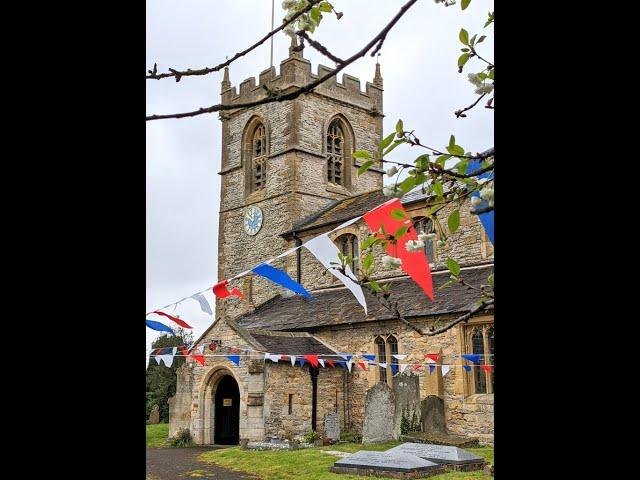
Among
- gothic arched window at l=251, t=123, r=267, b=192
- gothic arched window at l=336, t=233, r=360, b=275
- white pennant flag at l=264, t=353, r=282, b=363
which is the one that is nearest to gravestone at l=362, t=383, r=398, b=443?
white pennant flag at l=264, t=353, r=282, b=363

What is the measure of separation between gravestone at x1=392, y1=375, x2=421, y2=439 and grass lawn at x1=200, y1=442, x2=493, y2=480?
0.76 metres

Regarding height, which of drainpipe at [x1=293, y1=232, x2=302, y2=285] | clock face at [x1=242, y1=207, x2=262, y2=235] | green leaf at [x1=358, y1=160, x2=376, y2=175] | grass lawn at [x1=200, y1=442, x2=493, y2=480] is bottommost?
grass lawn at [x1=200, y1=442, x2=493, y2=480]

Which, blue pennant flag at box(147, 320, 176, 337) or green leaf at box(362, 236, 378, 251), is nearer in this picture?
green leaf at box(362, 236, 378, 251)

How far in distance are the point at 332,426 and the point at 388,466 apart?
548 cm

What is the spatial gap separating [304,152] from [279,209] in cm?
213

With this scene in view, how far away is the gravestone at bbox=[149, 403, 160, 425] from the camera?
2436cm

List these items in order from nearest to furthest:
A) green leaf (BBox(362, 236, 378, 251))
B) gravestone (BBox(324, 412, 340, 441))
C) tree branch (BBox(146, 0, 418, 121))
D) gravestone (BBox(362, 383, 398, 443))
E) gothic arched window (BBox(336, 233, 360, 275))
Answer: tree branch (BBox(146, 0, 418, 121)) → green leaf (BBox(362, 236, 378, 251)) → gravestone (BBox(362, 383, 398, 443)) → gravestone (BBox(324, 412, 340, 441)) → gothic arched window (BBox(336, 233, 360, 275))

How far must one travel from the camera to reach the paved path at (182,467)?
1185 cm

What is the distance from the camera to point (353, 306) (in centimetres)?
1802

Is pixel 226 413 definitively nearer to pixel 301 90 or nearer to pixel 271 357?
pixel 271 357

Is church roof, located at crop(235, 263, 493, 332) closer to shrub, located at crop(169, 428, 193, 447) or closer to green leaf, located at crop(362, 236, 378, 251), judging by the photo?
shrub, located at crop(169, 428, 193, 447)
